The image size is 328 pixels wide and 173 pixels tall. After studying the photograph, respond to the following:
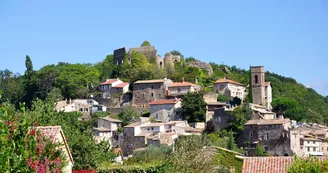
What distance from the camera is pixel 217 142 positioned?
67250mm

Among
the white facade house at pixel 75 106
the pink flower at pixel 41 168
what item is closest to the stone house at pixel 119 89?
the white facade house at pixel 75 106

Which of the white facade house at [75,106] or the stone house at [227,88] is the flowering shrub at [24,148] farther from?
the stone house at [227,88]

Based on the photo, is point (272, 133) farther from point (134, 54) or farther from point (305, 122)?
point (134, 54)

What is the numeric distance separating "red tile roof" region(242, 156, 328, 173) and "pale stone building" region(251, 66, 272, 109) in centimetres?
6218

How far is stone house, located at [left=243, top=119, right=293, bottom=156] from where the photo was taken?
236 feet

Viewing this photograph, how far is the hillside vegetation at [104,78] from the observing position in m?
90.3

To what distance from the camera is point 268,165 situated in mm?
26266

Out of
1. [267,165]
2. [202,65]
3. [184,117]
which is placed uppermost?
[202,65]

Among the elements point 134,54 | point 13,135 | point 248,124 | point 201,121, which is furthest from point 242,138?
point 13,135

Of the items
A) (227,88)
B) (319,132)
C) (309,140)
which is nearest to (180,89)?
(227,88)

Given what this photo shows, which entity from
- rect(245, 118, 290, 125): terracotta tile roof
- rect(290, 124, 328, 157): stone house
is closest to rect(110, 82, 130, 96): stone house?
rect(245, 118, 290, 125): terracotta tile roof

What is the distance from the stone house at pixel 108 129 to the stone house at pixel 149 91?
702 centimetres

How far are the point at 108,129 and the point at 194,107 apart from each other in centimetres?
1006

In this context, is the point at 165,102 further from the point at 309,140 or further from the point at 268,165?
the point at 268,165
